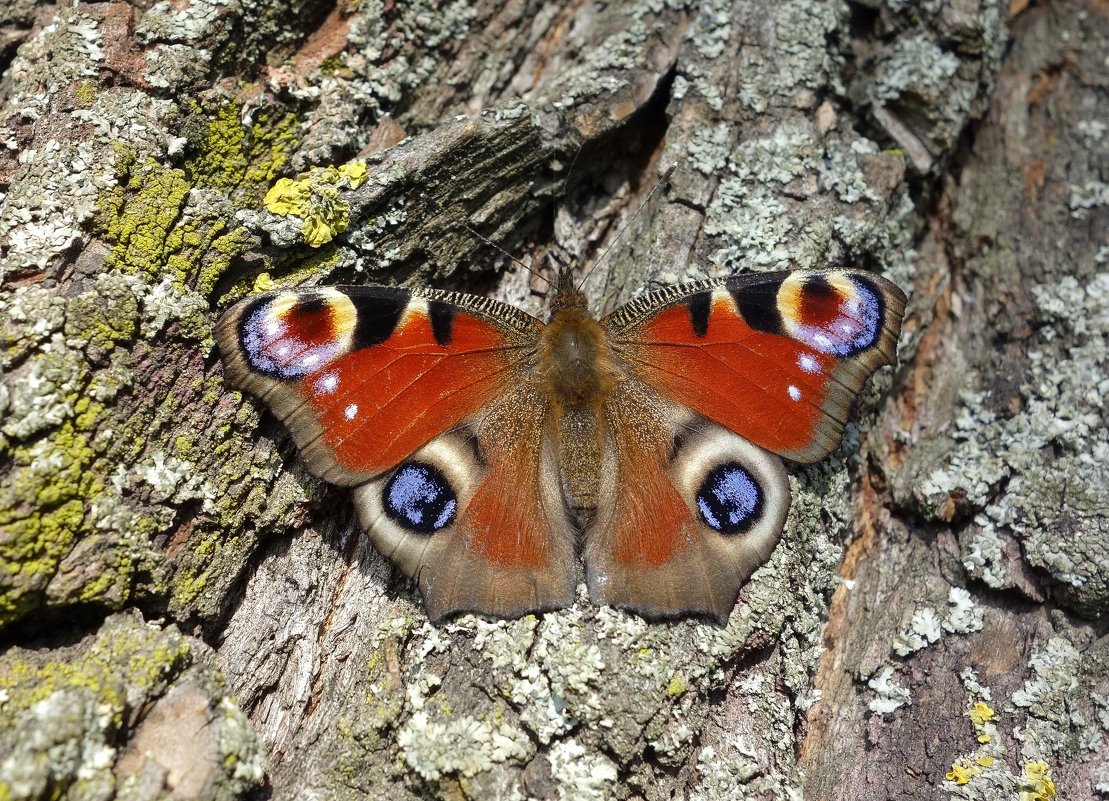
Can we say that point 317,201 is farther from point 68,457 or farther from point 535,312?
point 68,457

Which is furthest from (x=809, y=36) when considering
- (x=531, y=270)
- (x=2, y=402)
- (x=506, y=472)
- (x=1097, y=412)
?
(x=2, y=402)

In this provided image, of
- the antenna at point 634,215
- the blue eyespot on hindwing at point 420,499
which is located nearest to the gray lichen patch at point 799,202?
the antenna at point 634,215

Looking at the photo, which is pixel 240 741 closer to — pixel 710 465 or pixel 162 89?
pixel 710 465

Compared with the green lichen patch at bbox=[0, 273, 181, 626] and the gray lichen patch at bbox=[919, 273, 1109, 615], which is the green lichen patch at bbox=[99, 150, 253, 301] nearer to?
the green lichen patch at bbox=[0, 273, 181, 626]

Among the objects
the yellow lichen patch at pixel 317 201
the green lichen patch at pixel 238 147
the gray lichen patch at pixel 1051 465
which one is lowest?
the gray lichen patch at pixel 1051 465

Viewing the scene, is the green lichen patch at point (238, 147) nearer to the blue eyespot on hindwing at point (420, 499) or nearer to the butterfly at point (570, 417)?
the butterfly at point (570, 417)

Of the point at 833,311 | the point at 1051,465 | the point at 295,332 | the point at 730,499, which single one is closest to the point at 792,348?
the point at 833,311
